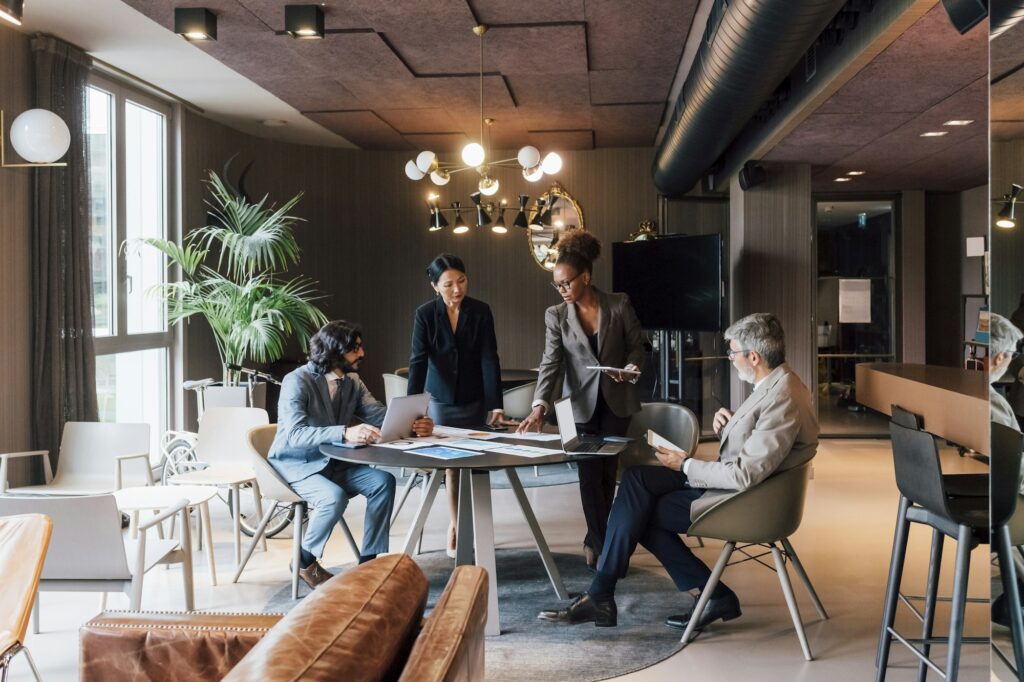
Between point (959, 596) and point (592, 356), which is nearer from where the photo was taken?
point (959, 596)

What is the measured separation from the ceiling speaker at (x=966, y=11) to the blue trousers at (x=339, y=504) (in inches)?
116

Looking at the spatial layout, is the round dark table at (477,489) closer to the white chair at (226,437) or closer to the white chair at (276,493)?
the white chair at (276,493)

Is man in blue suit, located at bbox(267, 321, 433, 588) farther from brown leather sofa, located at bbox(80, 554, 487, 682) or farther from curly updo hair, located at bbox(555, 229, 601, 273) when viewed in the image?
brown leather sofa, located at bbox(80, 554, 487, 682)

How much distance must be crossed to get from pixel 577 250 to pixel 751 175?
3415mm

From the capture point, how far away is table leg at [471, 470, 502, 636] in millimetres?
3791

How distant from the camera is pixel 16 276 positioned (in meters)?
5.57

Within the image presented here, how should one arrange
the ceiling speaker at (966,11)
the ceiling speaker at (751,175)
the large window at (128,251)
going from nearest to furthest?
the ceiling speaker at (966,11), the large window at (128,251), the ceiling speaker at (751,175)

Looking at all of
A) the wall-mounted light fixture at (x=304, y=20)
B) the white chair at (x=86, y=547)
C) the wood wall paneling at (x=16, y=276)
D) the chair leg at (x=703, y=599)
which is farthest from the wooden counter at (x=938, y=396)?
the wood wall paneling at (x=16, y=276)


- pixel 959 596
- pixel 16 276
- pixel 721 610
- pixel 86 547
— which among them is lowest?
pixel 721 610

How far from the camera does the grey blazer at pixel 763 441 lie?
137 inches

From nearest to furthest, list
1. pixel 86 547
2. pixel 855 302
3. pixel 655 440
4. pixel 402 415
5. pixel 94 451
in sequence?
pixel 86 547 < pixel 655 440 < pixel 402 415 < pixel 94 451 < pixel 855 302

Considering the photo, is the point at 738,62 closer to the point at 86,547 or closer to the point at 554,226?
the point at 86,547

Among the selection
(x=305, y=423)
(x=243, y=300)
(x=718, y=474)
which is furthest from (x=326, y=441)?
(x=243, y=300)

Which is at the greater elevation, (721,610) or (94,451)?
(94,451)
